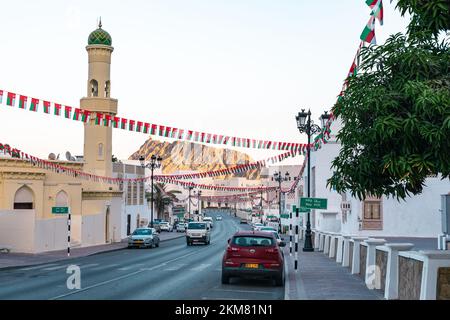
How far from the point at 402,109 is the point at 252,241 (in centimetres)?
973

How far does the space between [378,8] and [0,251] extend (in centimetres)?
3017

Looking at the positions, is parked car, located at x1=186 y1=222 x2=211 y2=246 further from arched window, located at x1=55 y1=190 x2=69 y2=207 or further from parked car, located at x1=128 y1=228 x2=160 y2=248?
arched window, located at x1=55 y1=190 x2=69 y2=207

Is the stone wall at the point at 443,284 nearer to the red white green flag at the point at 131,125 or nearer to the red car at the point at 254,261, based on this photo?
the red car at the point at 254,261

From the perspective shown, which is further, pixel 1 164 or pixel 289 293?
pixel 1 164

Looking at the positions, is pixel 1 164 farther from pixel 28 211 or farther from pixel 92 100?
pixel 92 100

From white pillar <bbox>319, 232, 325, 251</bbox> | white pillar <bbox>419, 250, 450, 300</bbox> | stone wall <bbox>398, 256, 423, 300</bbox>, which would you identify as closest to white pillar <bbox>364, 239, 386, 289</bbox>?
stone wall <bbox>398, 256, 423, 300</bbox>

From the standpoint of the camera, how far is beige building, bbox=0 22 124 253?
38.8 metres

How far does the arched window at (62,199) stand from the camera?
151 feet

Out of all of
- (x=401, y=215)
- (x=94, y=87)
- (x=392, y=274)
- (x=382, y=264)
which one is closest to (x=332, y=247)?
(x=382, y=264)
